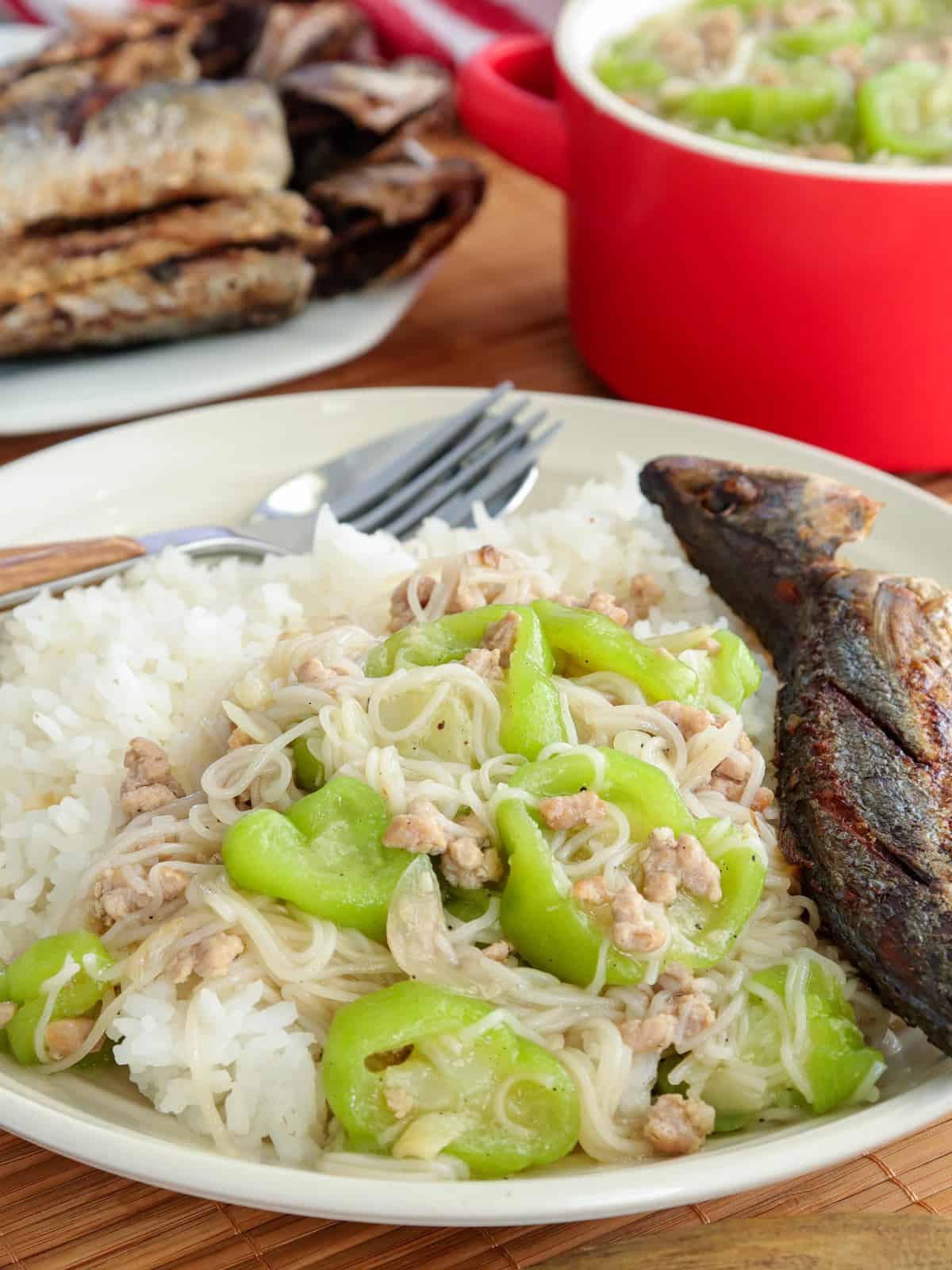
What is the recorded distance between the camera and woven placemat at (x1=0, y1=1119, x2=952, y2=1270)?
1.87 meters

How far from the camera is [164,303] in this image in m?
3.71

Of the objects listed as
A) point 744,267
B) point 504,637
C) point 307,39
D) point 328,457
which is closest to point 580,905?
point 504,637

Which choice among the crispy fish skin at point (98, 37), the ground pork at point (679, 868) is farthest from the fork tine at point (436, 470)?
the crispy fish skin at point (98, 37)

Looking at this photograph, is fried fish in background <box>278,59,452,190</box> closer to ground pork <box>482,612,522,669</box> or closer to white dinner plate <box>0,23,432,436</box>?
white dinner plate <box>0,23,432,436</box>

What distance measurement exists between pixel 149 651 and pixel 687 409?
1566 mm

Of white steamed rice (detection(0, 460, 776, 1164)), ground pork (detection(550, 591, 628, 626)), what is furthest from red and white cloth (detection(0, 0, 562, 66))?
ground pork (detection(550, 591, 628, 626))

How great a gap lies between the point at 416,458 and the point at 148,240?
1.05m

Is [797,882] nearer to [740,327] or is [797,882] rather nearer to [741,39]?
[740,327]

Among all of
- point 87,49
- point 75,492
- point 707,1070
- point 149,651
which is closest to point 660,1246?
point 707,1070

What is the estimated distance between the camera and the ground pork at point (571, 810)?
1965 millimetres

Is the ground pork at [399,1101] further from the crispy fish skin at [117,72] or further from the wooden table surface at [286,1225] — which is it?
the crispy fish skin at [117,72]

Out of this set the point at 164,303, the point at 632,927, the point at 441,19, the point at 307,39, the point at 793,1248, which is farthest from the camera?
the point at 441,19

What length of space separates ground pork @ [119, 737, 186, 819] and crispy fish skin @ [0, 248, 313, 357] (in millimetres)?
1716

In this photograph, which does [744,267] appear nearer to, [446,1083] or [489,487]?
[489,487]
